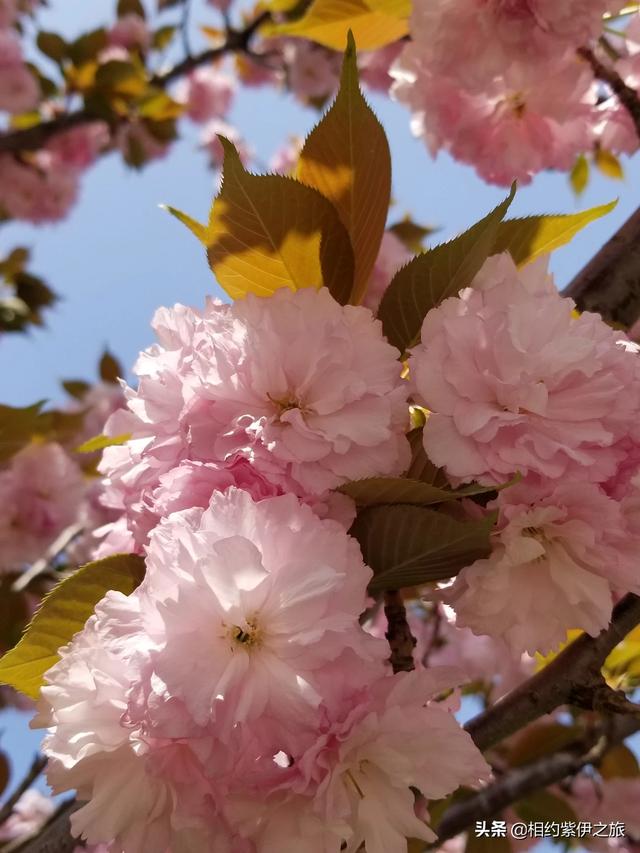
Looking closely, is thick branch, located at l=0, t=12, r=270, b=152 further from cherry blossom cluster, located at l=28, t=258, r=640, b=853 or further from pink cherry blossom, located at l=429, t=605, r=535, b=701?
cherry blossom cluster, located at l=28, t=258, r=640, b=853

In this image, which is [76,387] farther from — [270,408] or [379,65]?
[270,408]

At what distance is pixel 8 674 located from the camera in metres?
0.70

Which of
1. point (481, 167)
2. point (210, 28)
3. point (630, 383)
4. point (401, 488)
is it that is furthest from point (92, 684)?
point (210, 28)

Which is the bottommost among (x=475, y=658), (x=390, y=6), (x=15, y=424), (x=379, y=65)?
(x=475, y=658)

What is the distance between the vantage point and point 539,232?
83cm

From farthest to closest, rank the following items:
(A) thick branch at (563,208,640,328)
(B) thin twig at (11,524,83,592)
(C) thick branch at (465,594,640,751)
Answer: (B) thin twig at (11,524,83,592) < (A) thick branch at (563,208,640,328) < (C) thick branch at (465,594,640,751)

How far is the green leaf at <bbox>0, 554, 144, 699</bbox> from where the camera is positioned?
0.70 metres

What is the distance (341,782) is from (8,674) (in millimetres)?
322

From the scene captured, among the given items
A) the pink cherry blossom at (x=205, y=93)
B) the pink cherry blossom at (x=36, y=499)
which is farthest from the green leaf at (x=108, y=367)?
the pink cherry blossom at (x=205, y=93)

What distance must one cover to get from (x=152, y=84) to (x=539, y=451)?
3.59 metres

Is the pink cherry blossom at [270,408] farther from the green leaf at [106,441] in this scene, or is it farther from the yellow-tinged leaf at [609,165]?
the yellow-tinged leaf at [609,165]

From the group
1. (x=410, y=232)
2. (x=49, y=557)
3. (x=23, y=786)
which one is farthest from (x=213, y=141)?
(x=23, y=786)

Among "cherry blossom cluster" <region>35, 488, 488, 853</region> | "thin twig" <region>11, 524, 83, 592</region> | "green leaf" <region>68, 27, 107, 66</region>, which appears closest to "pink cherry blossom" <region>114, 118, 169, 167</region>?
"green leaf" <region>68, 27, 107, 66</region>

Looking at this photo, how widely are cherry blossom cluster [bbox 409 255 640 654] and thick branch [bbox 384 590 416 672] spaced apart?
10 cm
